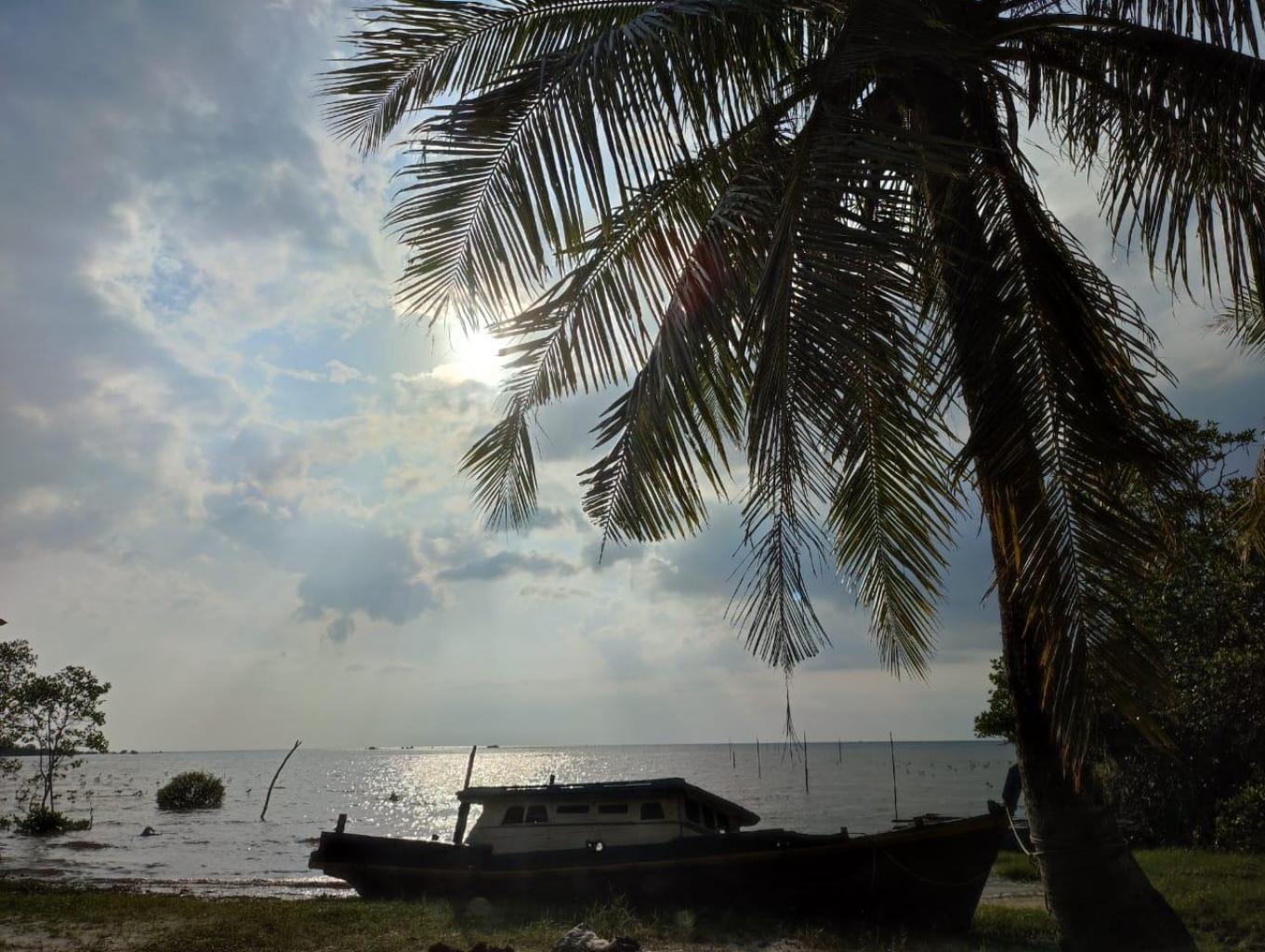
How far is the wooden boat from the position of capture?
12.1m

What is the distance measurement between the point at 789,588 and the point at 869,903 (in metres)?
10.3

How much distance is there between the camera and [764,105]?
194 inches

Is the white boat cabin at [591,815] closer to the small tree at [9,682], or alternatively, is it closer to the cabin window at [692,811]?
the cabin window at [692,811]

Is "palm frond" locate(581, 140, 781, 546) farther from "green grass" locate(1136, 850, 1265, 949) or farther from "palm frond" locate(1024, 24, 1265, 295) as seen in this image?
"green grass" locate(1136, 850, 1265, 949)

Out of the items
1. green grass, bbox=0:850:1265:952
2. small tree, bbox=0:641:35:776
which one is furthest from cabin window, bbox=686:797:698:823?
small tree, bbox=0:641:35:776

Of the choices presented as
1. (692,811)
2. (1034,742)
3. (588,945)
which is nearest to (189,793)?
(692,811)

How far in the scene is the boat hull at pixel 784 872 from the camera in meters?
12.0

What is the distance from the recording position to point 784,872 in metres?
12.6

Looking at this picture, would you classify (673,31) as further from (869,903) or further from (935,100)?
(869,903)

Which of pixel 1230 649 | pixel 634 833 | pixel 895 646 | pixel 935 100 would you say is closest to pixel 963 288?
pixel 935 100

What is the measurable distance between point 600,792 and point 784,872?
343cm

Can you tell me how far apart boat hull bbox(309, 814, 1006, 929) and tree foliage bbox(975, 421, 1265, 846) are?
2712 millimetres

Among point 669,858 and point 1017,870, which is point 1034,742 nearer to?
point 669,858

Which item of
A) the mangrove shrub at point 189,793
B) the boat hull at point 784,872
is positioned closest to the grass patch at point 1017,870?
the boat hull at point 784,872
